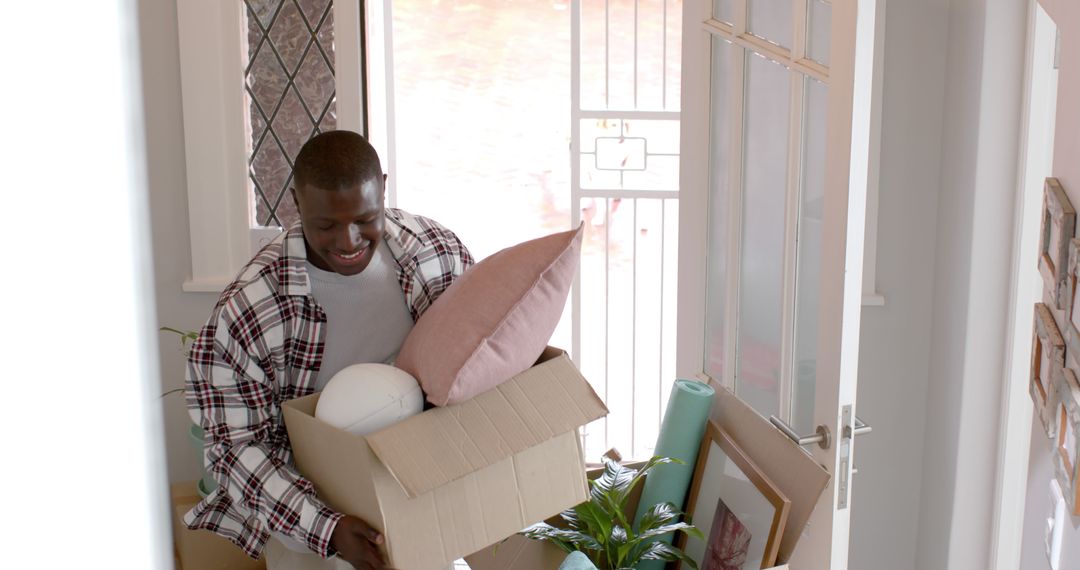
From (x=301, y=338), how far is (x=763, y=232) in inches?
36.6

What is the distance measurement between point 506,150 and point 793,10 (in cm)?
530

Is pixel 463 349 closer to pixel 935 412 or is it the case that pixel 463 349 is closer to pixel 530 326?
pixel 530 326

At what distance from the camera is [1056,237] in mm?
1177

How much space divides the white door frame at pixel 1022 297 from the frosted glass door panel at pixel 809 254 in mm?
692

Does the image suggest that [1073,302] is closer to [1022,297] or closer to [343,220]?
[343,220]

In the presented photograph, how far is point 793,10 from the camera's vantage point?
1.73m

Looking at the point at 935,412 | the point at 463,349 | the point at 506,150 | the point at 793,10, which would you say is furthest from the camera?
the point at 506,150

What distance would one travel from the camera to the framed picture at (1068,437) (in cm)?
102

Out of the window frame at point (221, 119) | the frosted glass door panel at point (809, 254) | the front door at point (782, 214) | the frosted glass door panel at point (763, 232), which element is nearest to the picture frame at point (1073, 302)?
the front door at point (782, 214)

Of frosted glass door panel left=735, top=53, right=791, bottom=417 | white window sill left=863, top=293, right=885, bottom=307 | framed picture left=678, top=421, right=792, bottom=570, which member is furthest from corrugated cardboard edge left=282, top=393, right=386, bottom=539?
white window sill left=863, top=293, right=885, bottom=307

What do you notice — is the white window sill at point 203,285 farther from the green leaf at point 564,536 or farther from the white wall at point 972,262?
the white wall at point 972,262

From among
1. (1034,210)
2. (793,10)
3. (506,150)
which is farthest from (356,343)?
(506,150)

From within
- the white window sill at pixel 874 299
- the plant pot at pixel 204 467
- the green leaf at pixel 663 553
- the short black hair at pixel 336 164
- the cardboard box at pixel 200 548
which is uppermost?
the short black hair at pixel 336 164

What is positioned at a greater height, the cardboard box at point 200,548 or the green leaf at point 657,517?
the green leaf at point 657,517
